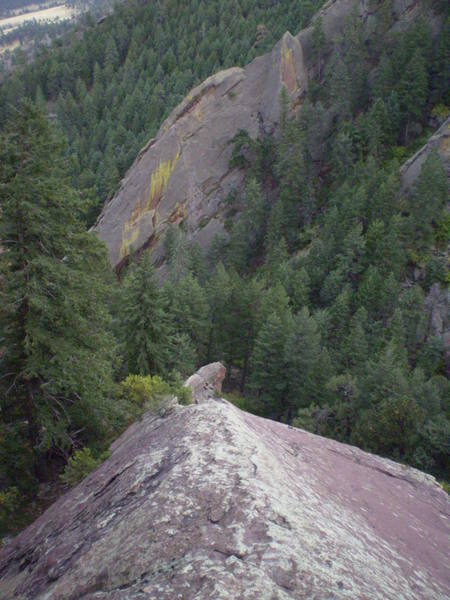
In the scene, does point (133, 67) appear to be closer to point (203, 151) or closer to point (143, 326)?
point (203, 151)

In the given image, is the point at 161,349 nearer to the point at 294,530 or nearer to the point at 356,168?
the point at 294,530

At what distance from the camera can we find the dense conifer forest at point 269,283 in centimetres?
1102

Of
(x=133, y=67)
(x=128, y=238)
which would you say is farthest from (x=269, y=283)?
(x=133, y=67)

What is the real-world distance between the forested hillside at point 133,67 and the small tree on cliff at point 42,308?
55178 mm

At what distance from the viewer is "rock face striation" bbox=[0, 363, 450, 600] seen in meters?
5.12

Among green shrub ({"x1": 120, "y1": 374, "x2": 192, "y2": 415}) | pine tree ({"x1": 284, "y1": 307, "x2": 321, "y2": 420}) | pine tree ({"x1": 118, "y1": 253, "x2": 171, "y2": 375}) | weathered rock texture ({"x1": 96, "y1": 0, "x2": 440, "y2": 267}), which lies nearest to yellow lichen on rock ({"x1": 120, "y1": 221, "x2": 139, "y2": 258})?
weathered rock texture ({"x1": 96, "y1": 0, "x2": 440, "y2": 267})

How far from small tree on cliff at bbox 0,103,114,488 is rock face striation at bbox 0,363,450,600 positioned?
2.89m

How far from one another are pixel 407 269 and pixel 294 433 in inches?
1150

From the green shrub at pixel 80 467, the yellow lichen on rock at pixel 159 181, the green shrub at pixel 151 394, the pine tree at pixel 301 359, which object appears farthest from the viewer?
the yellow lichen on rock at pixel 159 181

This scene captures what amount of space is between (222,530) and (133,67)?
101 metres

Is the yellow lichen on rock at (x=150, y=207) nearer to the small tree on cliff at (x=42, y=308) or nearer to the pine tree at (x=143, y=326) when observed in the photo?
the pine tree at (x=143, y=326)

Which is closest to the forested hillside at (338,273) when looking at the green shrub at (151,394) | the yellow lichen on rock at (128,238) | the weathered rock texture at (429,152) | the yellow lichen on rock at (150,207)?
the weathered rock texture at (429,152)

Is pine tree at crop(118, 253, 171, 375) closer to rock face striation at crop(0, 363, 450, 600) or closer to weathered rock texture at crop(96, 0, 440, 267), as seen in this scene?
rock face striation at crop(0, 363, 450, 600)

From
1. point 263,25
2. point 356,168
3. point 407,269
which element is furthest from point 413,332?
point 263,25
